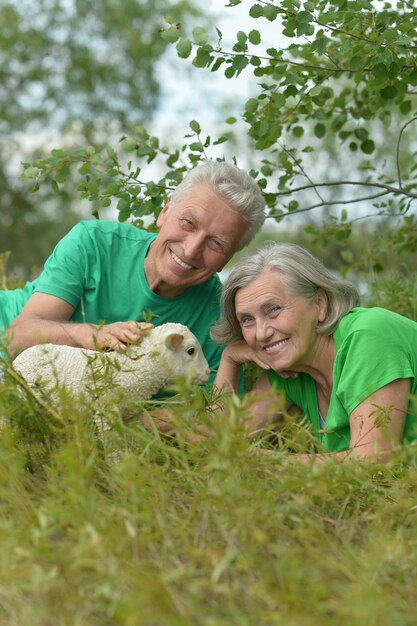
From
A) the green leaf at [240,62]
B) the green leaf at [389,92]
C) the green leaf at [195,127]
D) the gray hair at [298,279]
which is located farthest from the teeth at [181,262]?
the green leaf at [389,92]

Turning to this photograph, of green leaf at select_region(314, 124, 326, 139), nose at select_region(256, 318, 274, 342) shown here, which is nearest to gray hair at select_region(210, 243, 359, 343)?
nose at select_region(256, 318, 274, 342)

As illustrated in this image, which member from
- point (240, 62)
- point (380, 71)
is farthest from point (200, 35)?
point (380, 71)

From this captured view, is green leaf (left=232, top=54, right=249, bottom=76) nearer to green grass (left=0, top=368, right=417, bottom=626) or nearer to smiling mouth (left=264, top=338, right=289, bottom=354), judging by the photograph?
smiling mouth (left=264, top=338, right=289, bottom=354)

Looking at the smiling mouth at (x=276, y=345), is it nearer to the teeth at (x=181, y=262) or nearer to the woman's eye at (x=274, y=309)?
the woman's eye at (x=274, y=309)

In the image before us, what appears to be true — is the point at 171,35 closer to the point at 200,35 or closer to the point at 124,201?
the point at 200,35

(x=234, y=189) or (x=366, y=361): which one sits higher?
(x=234, y=189)

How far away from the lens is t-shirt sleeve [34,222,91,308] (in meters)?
4.29

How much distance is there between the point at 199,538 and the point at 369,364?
1541mm

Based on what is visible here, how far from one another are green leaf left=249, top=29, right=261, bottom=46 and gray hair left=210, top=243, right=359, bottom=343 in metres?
1.14

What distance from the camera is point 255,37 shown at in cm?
425

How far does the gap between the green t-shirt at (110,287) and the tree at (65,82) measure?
785 inches

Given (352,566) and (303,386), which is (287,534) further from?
(303,386)

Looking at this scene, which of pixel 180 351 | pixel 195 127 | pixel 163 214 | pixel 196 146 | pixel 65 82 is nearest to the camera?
pixel 180 351

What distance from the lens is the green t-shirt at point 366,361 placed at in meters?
3.59
